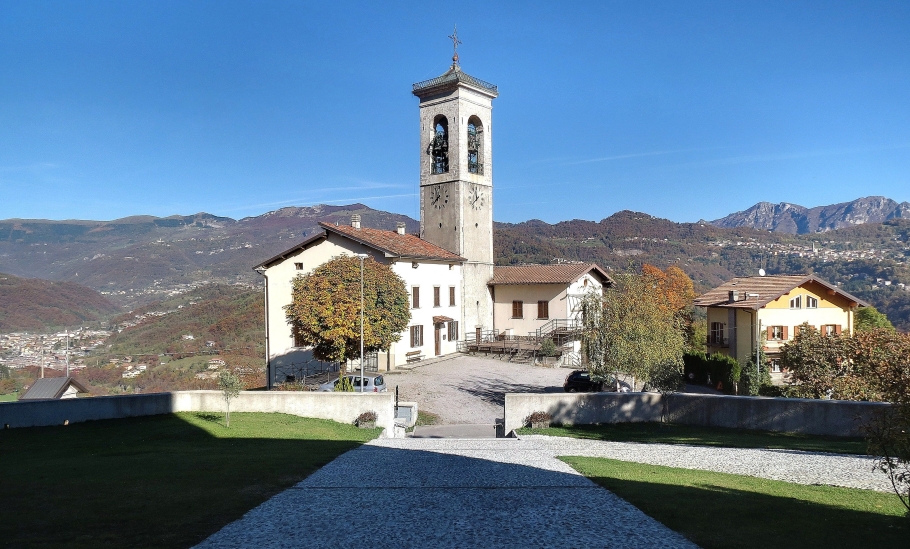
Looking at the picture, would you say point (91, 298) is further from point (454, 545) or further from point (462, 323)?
point (454, 545)

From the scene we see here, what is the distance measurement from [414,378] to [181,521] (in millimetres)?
23538

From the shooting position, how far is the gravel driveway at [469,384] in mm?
25641

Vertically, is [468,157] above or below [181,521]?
above

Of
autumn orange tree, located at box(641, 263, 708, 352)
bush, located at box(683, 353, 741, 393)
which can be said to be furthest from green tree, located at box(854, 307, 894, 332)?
autumn orange tree, located at box(641, 263, 708, 352)

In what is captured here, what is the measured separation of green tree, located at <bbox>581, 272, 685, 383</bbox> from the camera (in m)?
22.7

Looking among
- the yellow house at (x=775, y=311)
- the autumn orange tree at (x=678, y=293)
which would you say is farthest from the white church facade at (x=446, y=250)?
the autumn orange tree at (x=678, y=293)

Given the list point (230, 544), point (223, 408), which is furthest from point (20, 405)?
point (230, 544)

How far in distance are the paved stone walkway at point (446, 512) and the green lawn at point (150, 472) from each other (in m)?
0.68

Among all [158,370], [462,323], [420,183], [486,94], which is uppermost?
[486,94]

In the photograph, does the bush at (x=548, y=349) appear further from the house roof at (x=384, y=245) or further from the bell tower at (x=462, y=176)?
the house roof at (x=384, y=245)

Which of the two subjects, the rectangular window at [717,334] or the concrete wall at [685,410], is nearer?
the concrete wall at [685,410]

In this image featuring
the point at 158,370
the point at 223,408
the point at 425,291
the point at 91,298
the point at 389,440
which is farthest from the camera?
the point at 91,298

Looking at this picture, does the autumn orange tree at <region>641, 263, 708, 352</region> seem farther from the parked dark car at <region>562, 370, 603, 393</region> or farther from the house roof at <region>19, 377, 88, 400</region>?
the house roof at <region>19, 377, 88, 400</region>

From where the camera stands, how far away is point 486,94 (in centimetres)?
4416
